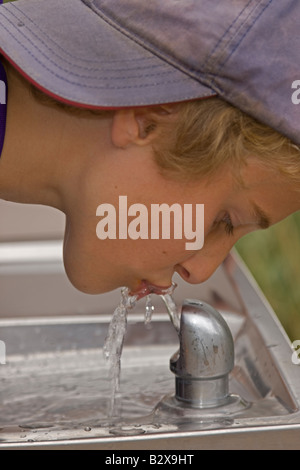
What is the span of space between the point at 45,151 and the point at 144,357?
34cm

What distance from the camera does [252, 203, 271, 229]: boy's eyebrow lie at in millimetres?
927

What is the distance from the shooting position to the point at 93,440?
83 cm

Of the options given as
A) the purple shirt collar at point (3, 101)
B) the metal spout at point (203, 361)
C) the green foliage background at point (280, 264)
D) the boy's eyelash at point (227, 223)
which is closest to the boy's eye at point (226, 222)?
the boy's eyelash at point (227, 223)

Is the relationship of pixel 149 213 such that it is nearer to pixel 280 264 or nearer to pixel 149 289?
pixel 149 289

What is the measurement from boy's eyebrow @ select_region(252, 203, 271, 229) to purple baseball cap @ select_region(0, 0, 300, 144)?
0.11 metres

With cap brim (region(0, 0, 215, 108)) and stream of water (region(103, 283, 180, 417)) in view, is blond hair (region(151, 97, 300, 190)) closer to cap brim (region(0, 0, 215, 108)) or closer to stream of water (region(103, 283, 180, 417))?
cap brim (region(0, 0, 215, 108))

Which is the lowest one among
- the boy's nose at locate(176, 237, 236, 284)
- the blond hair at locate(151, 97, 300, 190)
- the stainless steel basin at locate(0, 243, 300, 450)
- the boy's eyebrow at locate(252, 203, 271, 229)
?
the stainless steel basin at locate(0, 243, 300, 450)

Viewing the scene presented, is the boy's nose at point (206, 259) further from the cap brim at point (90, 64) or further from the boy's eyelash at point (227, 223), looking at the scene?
the cap brim at point (90, 64)

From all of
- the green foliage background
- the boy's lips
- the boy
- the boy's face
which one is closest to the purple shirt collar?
the boy

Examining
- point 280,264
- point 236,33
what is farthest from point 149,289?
point 280,264

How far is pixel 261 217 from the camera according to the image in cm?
94

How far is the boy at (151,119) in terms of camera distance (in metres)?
0.82

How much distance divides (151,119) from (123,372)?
38 centimetres

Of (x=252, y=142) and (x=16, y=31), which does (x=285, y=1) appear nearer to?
(x=252, y=142)
